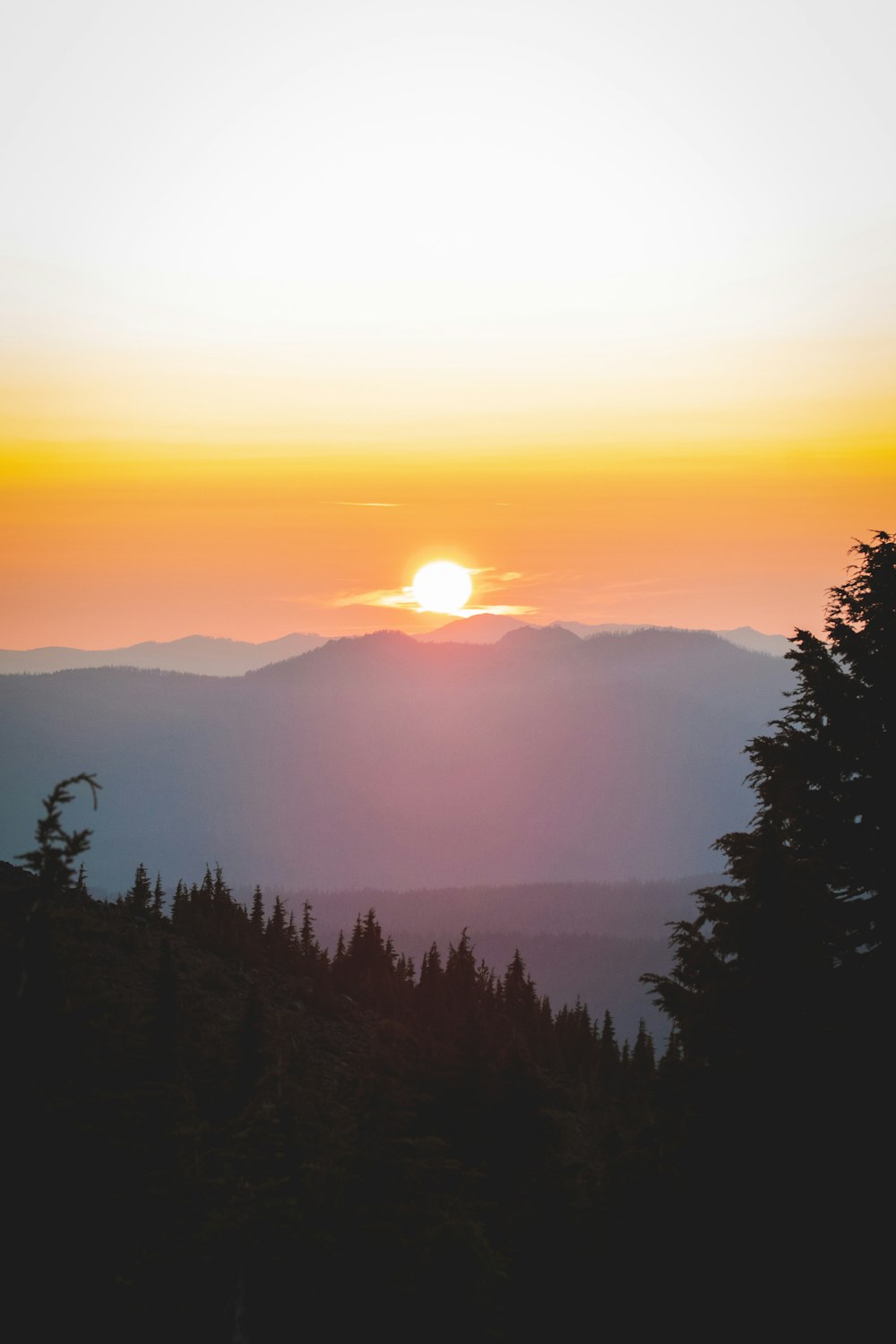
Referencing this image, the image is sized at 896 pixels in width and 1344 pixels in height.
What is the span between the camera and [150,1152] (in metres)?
13.5

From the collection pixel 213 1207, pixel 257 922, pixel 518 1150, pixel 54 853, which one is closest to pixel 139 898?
pixel 518 1150

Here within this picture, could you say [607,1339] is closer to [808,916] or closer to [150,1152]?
[808,916]

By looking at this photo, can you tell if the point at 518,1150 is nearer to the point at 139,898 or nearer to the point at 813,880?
the point at 813,880

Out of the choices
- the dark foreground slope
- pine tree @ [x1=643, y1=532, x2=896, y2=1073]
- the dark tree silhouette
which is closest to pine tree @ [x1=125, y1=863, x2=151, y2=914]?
the dark foreground slope

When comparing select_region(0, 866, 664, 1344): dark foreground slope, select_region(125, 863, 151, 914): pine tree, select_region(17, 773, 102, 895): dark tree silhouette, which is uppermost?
select_region(125, 863, 151, 914): pine tree

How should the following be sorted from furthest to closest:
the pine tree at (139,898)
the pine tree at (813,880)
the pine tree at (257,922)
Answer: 1. the pine tree at (257,922)
2. the pine tree at (139,898)
3. the pine tree at (813,880)

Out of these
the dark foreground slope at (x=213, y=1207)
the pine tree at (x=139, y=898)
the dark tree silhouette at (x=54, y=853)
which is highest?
the pine tree at (x=139, y=898)

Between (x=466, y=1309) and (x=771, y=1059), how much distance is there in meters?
6.48

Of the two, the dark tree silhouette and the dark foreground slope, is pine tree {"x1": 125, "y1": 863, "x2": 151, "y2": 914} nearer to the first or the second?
the dark foreground slope

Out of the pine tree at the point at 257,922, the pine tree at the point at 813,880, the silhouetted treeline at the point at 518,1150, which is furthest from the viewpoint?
the pine tree at the point at 257,922

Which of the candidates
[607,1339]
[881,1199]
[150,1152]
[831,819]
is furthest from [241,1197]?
[831,819]

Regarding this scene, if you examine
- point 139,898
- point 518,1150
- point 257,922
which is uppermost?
point 257,922

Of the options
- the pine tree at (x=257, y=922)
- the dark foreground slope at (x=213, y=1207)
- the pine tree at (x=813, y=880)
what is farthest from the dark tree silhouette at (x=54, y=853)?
the pine tree at (x=257, y=922)

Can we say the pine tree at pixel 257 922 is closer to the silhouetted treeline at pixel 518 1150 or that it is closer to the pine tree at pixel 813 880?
the silhouetted treeline at pixel 518 1150
